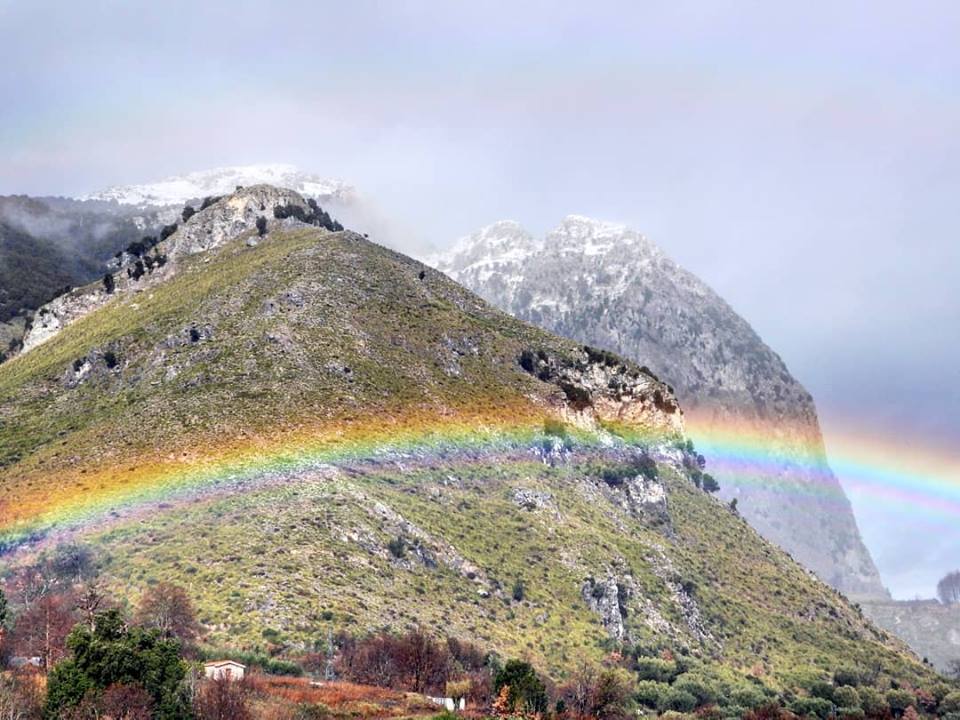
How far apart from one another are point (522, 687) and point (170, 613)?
3223 cm

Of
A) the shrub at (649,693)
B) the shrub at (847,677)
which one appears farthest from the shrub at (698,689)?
the shrub at (847,677)

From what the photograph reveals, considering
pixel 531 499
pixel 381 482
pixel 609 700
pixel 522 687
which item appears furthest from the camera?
pixel 531 499

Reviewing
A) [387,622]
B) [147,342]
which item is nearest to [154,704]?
[387,622]

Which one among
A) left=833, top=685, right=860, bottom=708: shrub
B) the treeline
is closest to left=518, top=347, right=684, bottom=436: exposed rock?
the treeline

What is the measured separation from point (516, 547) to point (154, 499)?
47.0 meters

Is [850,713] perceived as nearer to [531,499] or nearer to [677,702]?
[677,702]

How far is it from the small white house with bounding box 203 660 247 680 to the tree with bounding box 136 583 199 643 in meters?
8.60

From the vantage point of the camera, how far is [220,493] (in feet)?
384

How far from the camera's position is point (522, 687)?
86.2 meters

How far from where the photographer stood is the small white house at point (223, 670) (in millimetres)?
78750

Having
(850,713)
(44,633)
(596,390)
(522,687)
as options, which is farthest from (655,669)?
(596,390)

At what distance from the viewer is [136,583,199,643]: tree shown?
89944 millimetres

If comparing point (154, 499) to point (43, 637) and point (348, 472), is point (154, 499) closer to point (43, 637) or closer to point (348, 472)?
point (348, 472)

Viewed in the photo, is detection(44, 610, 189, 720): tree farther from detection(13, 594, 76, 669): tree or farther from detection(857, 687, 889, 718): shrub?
detection(857, 687, 889, 718): shrub
